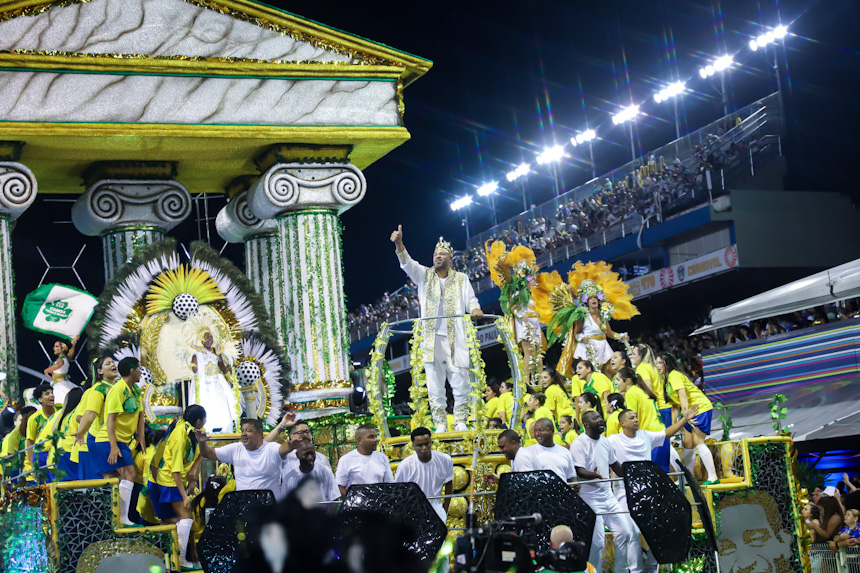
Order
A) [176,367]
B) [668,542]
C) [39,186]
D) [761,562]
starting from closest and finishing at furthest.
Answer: [668,542], [761,562], [176,367], [39,186]

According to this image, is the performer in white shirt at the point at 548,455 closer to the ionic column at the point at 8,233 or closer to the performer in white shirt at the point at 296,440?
the performer in white shirt at the point at 296,440

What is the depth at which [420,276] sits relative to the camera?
12289mm

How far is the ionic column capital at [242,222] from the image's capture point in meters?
15.6

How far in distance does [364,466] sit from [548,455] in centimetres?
156

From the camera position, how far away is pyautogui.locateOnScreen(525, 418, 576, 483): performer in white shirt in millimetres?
9188

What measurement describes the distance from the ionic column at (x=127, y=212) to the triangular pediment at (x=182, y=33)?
1.85 metres

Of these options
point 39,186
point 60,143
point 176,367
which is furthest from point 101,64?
point 176,367

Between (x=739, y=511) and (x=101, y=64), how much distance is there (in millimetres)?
8967

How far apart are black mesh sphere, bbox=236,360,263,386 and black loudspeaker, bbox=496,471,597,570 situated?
5590 millimetres

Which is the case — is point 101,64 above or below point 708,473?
above

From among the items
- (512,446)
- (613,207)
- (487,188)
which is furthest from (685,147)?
(512,446)

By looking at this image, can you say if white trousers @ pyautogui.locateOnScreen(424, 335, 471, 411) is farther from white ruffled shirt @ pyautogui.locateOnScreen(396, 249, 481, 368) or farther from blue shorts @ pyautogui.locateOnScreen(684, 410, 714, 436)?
blue shorts @ pyautogui.locateOnScreen(684, 410, 714, 436)

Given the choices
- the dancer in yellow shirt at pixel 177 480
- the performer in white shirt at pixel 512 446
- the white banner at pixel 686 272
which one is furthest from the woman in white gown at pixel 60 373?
the white banner at pixel 686 272

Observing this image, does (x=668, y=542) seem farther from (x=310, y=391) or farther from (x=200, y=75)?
(x=200, y=75)
